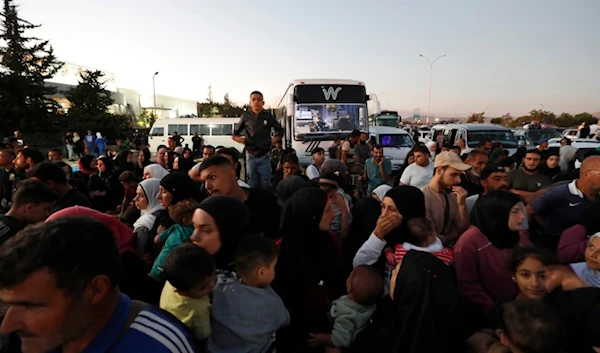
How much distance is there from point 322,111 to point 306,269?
31.8ft

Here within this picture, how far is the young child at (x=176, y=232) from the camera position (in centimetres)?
237

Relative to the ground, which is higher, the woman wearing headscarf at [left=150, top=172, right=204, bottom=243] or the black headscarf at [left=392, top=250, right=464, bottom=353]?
the woman wearing headscarf at [left=150, top=172, right=204, bottom=243]

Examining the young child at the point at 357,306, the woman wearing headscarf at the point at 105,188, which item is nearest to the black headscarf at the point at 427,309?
the young child at the point at 357,306

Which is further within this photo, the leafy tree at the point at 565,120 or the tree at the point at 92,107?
the leafy tree at the point at 565,120

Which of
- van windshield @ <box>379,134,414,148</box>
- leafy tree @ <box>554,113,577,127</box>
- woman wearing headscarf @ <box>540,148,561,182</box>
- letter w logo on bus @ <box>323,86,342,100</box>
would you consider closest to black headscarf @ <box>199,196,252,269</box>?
woman wearing headscarf @ <box>540,148,561,182</box>

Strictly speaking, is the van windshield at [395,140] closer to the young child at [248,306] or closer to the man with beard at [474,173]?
the man with beard at [474,173]

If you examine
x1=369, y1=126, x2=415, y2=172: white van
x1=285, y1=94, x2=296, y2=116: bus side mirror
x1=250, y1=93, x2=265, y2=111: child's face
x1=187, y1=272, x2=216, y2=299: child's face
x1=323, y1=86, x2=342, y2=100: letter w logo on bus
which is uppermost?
x1=323, y1=86, x2=342, y2=100: letter w logo on bus

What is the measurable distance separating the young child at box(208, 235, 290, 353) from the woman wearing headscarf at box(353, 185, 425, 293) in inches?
36.1

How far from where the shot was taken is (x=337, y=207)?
4023 mm

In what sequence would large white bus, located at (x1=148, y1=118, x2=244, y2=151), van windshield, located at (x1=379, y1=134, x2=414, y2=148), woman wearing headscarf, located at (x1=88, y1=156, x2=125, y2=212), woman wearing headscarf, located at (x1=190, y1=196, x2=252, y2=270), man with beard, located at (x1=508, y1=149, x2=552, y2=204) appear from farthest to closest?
1. large white bus, located at (x1=148, y1=118, x2=244, y2=151)
2. van windshield, located at (x1=379, y1=134, x2=414, y2=148)
3. woman wearing headscarf, located at (x1=88, y1=156, x2=125, y2=212)
4. man with beard, located at (x1=508, y1=149, x2=552, y2=204)
5. woman wearing headscarf, located at (x1=190, y1=196, x2=252, y2=270)

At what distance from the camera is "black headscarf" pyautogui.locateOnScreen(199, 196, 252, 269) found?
2168mm

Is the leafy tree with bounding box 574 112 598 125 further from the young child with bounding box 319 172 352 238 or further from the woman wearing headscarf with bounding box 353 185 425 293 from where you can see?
the woman wearing headscarf with bounding box 353 185 425 293

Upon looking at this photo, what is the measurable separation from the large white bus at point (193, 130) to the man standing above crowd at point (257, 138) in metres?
19.9

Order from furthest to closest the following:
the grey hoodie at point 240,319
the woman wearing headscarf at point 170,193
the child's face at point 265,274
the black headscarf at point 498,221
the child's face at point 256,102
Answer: the child's face at point 256,102 → the woman wearing headscarf at point 170,193 → the black headscarf at point 498,221 → the child's face at point 265,274 → the grey hoodie at point 240,319
